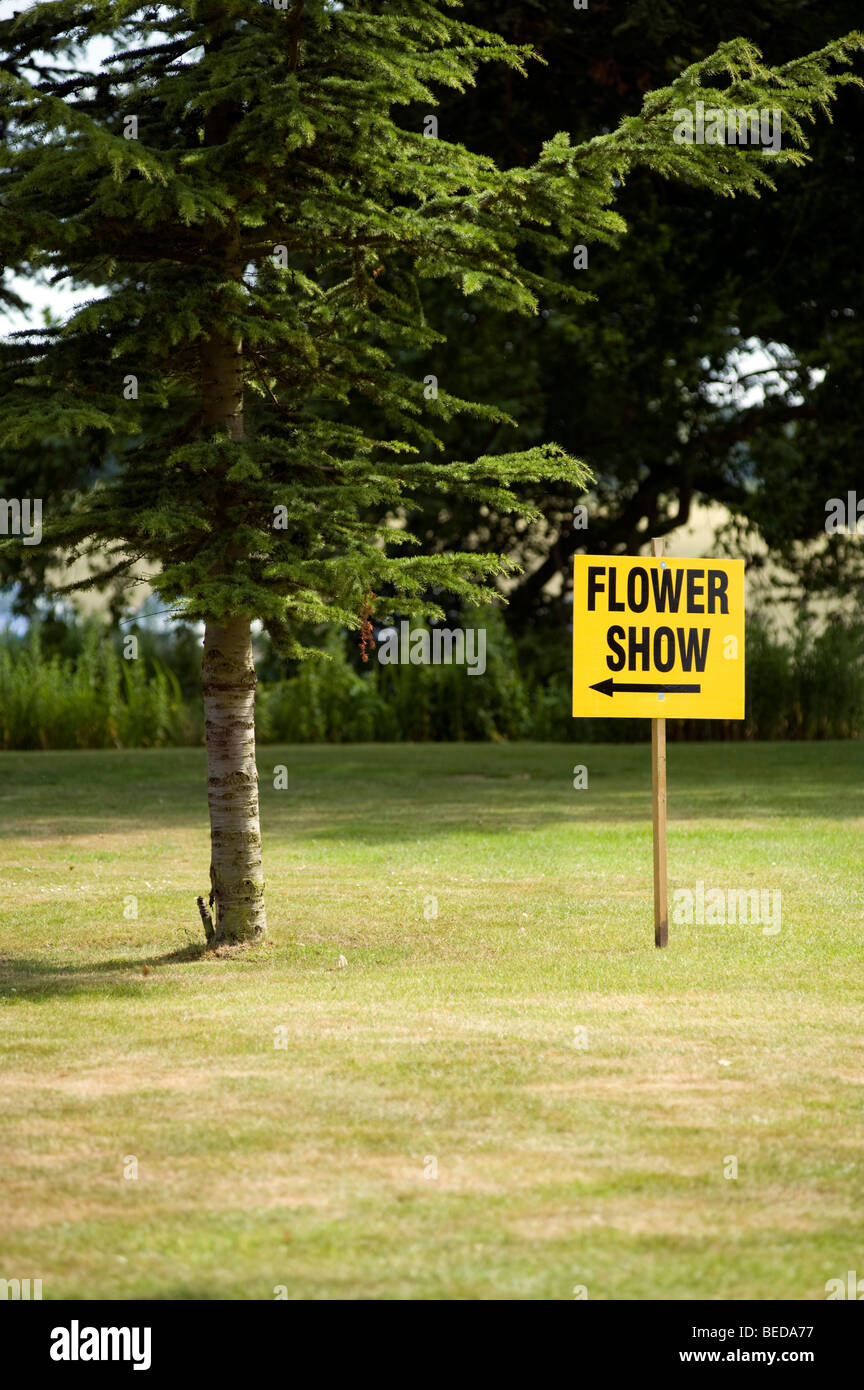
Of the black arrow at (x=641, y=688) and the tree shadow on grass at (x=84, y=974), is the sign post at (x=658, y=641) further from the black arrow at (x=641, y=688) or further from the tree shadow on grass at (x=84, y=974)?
the tree shadow on grass at (x=84, y=974)

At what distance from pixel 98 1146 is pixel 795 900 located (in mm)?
6115

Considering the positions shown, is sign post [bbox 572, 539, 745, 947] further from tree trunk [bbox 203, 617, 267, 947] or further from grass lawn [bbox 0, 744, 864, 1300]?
tree trunk [bbox 203, 617, 267, 947]

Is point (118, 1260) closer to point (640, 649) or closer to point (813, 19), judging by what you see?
point (640, 649)

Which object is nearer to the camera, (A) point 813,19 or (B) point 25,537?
(B) point 25,537

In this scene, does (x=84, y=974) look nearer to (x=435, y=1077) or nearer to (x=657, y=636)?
(x=435, y=1077)

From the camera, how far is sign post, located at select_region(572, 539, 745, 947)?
929cm

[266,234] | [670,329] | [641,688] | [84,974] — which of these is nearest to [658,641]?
[641,688]

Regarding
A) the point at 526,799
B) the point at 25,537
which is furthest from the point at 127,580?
the point at 526,799

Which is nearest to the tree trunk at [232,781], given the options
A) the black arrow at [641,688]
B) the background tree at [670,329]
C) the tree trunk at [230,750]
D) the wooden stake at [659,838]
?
the tree trunk at [230,750]

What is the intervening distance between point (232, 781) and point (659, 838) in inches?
91.3

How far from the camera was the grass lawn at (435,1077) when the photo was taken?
14.4ft

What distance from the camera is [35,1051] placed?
6746 mm

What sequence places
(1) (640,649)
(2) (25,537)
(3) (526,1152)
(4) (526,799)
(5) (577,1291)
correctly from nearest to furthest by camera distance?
(5) (577,1291) < (3) (526,1152) < (2) (25,537) < (1) (640,649) < (4) (526,799)

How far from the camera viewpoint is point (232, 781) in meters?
8.98
